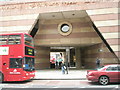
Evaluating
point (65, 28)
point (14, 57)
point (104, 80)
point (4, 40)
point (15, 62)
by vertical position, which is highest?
point (65, 28)

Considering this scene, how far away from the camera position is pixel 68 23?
2745 cm

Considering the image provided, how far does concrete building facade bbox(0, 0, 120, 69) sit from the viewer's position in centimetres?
2320

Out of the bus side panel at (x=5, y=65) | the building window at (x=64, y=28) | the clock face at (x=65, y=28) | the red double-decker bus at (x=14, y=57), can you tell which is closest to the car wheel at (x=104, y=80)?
the red double-decker bus at (x=14, y=57)

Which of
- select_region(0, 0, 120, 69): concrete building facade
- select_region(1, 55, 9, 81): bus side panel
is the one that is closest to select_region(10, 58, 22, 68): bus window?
select_region(1, 55, 9, 81): bus side panel

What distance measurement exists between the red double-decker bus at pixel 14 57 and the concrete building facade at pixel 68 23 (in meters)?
11.7

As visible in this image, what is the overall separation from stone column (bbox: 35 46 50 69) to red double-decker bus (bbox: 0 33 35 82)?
16588mm

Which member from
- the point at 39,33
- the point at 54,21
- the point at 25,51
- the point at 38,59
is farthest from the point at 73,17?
the point at 25,51

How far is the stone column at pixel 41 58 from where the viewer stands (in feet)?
98.7

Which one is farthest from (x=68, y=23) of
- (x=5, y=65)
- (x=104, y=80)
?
(x=104, y=80)

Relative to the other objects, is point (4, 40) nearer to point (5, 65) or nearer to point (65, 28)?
point (5, 65)

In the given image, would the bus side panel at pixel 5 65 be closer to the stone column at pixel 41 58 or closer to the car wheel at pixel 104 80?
the car wheel at pixel 104 80

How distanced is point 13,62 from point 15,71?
0.74 meters

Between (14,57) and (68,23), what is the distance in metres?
15.8

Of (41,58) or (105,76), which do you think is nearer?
(105,76)
